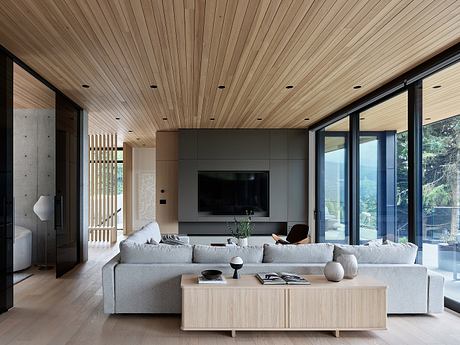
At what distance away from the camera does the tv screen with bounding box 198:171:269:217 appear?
9055 mm

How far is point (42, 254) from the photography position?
6047 millimetres

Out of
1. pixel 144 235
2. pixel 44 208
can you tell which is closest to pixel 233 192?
pixel 144 235

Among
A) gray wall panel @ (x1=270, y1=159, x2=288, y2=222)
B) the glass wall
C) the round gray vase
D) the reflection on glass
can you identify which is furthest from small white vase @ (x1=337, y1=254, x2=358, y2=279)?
the glass wall

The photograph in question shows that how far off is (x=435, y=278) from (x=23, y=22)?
470 cm

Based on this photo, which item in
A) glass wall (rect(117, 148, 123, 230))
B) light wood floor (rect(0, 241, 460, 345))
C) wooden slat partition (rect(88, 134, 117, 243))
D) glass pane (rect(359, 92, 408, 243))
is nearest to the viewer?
light wood floor (rect(0, 241, 460, 345))

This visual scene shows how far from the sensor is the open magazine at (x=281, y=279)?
3.55m

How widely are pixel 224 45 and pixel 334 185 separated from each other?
15.7ft

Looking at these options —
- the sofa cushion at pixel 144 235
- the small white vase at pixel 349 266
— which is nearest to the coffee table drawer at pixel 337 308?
the small white vase at pixel 349 266

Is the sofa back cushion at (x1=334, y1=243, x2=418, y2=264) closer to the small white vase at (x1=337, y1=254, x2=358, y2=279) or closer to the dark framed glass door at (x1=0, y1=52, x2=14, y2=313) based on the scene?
the small white vase at (x1=337, y1=254, x2=358, y2=279)

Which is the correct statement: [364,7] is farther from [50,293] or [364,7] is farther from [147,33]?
[50,293]

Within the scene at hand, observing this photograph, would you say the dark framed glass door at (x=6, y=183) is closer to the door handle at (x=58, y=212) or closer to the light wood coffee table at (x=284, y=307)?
the door handle at (x=58, y=212)

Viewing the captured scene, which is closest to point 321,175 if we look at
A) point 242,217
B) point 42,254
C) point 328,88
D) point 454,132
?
point 242,217

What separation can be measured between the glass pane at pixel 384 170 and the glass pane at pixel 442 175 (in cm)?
43

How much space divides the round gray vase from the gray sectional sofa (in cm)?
32
